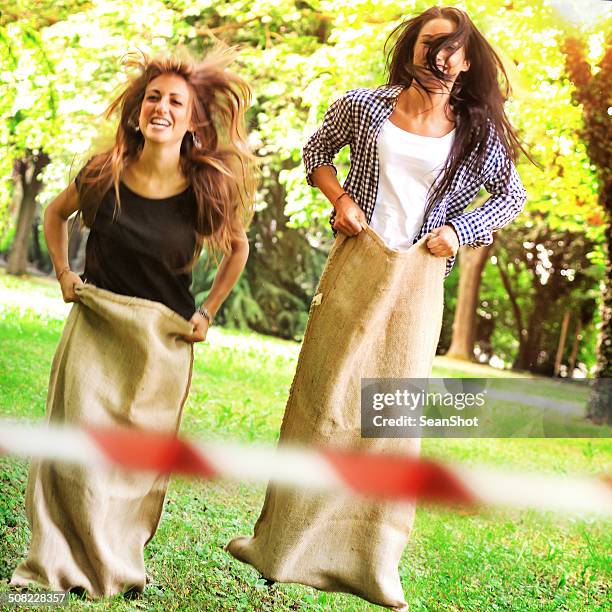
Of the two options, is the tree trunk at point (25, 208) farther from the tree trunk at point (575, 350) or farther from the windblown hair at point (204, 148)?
the tree trunk at point (575, 350)

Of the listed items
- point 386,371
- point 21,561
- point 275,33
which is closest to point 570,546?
point 386,371

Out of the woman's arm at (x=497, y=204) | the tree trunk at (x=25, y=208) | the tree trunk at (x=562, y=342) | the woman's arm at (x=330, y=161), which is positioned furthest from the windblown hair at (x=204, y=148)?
the tree trunk at (x=562, y=342)

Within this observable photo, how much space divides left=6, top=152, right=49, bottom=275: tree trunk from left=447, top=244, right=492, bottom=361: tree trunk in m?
1.84

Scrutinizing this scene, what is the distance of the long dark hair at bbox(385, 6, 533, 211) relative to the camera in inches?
89.6

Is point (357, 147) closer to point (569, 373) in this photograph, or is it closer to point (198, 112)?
point (198, 112)

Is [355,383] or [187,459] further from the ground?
[355,383]

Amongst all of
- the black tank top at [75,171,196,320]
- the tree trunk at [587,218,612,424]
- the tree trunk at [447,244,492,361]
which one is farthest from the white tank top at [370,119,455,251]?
the tree trunk at [587,218,612,424]

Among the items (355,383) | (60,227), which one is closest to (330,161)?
(355,383)

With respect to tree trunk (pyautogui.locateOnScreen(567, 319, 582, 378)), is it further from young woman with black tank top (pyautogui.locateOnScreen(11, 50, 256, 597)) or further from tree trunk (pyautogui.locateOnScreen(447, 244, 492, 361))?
young woman with black tank top (pyautogui.locateOnScreen(11, 50, 256, 597))

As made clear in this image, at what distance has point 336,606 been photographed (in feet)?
8.22

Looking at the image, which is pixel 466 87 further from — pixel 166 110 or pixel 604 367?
pixel 604 367

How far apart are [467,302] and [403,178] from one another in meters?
2.09

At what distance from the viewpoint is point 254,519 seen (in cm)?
303

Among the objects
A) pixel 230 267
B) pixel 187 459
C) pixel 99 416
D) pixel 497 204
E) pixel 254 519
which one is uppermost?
pixel 497 204
